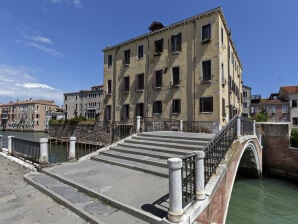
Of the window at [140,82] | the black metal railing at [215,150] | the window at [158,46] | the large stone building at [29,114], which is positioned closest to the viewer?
the black metal railing at [215,150]

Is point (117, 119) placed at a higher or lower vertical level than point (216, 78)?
lower

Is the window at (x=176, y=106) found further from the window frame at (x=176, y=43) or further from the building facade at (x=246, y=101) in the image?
the building facade at (x=246, y=101)

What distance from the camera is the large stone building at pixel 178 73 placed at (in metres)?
16.9

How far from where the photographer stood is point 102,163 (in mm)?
8539

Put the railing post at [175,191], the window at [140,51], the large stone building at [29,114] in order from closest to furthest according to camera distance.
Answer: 1. the railing post at [175,191]
2. the window at [140,51]
3. the large stone building at [29,114]

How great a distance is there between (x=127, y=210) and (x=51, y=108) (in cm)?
8127

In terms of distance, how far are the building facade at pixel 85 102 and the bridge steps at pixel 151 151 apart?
4323 cm

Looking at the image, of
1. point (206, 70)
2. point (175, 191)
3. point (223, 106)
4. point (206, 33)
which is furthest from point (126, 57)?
point (175, 191)

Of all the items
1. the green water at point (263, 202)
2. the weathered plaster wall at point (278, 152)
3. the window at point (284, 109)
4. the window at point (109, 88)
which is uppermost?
the window at point (109, 88)

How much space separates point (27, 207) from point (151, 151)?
16.5 feet

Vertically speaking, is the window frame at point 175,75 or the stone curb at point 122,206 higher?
the window frame at point 175,75

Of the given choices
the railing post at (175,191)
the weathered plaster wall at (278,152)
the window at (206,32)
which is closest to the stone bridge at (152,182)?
the railing post at (175,191)

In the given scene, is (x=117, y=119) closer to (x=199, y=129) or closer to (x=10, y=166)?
(x=199, y=129)

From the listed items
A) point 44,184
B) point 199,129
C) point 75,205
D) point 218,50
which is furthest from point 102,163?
point 218,50
